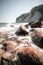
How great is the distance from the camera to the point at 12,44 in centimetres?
606

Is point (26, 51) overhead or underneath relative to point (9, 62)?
overhead

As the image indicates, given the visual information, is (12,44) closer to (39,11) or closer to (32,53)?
(32,53)

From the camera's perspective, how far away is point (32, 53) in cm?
449

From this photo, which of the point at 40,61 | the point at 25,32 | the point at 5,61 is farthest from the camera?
the point at 25,32

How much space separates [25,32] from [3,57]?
414cm

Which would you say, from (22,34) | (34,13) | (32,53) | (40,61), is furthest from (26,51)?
(34,13)

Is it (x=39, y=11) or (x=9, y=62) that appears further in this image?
(x=39, y=11)

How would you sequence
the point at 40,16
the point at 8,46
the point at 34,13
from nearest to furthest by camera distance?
the point at 8,46
the point at 40,16
the point at 34,13

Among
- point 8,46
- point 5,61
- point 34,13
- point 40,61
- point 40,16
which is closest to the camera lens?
point 40,61

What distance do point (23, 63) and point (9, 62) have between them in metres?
0.51

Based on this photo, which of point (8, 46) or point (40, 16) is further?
point (40, 16)

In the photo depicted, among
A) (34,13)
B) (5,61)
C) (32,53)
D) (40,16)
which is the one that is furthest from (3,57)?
(34,13)

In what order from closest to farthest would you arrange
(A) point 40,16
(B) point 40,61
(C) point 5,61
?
(B) point 40,61 → (C) point 5,61 → (A) point 40,16

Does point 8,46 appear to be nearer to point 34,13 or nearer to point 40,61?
point 40,61
